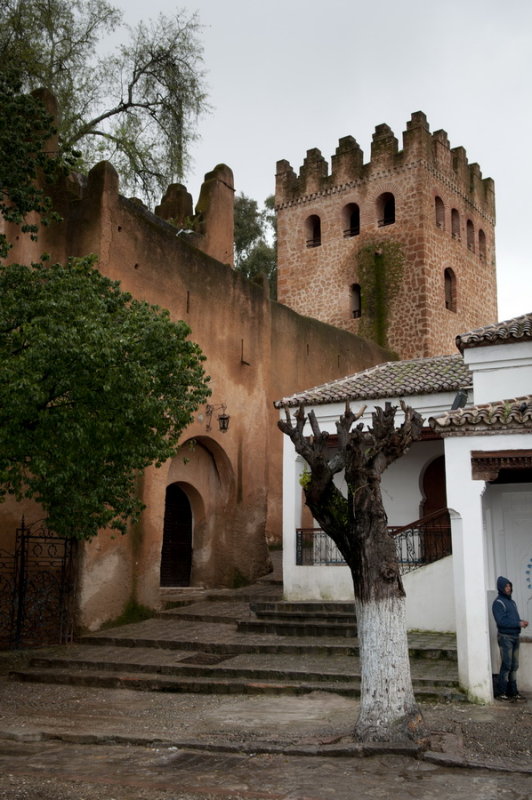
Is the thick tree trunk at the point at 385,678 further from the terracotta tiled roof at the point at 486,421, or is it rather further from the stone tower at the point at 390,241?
the stone tower at the point at 390,241

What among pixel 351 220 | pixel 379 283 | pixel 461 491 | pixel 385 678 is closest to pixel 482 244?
pixel 351 220

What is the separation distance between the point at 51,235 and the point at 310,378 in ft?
28.8

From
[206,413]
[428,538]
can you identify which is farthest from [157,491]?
[428,538]

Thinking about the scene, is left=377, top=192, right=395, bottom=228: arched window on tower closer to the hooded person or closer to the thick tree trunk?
the hooded person

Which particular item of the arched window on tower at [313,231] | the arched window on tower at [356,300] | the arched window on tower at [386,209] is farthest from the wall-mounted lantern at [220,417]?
the arched window on tower at [313,231]

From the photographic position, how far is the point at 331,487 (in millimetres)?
7184

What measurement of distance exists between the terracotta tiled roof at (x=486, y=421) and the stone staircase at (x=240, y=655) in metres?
2.84

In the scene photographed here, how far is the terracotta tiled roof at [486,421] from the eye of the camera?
9141mm

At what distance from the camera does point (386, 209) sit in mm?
27891

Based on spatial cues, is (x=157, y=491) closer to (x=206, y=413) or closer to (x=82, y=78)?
(x=206, y=413)

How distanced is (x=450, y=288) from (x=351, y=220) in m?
4.27

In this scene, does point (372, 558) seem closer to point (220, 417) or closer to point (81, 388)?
point (81, 388)

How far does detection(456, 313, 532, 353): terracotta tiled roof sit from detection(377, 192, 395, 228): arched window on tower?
1577 cm

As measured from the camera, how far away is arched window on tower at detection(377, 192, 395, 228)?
2739 centimetres
